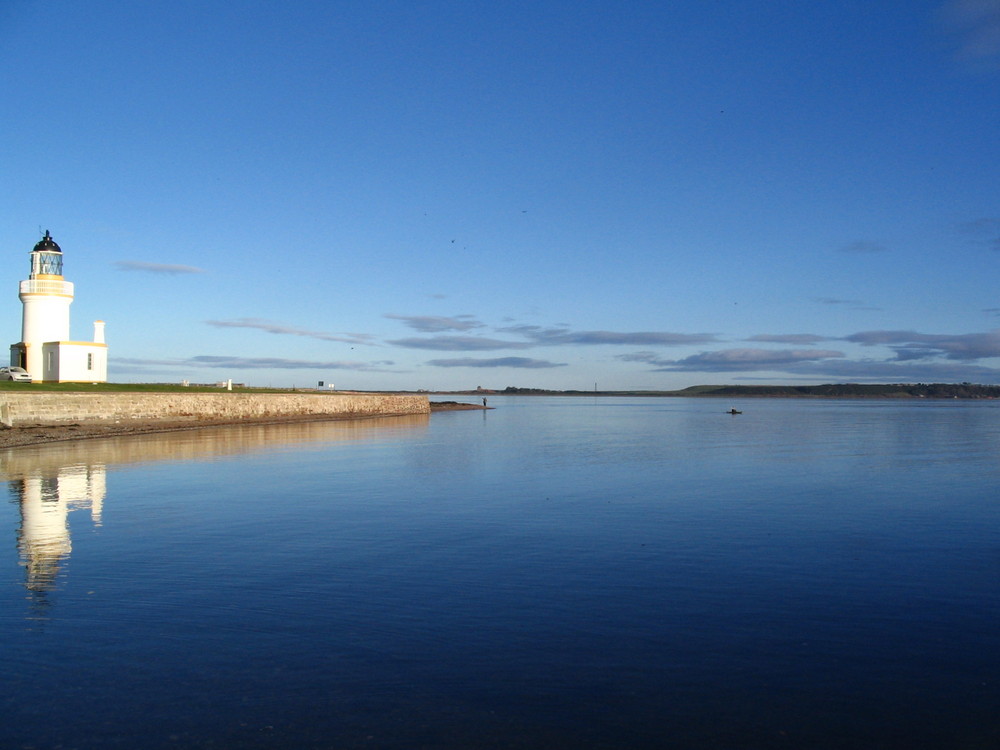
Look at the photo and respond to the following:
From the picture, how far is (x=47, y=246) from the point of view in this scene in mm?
41906

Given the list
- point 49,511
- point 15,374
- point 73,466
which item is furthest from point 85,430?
point 49,511

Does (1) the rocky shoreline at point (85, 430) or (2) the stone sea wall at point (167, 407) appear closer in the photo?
(1) the rocky shoreline at point (85, 430)

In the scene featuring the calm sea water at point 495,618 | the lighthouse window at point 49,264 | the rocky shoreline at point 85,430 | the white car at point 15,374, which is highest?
the lighthouse window at point 49,264

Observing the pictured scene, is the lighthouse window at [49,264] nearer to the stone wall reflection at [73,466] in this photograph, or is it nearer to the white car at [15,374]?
the white car at [15,374]

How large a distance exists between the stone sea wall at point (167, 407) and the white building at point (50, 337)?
519 centimetres

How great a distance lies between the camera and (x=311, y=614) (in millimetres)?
7527

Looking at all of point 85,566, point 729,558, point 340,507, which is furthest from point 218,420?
point 729,558

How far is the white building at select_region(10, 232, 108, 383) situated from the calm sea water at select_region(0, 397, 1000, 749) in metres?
26.1

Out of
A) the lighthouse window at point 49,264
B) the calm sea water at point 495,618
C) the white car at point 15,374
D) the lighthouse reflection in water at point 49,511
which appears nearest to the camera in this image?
the calm sea water at point 495,618

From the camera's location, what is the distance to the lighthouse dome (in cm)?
4164

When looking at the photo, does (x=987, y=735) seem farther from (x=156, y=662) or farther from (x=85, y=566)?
(x=85, y=566)

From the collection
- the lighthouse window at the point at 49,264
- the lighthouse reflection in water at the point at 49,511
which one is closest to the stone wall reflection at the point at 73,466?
the lighthouse reflection in water at the point at 49,511

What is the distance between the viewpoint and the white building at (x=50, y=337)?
129 feet

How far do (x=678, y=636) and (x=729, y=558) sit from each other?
3.63 metres
